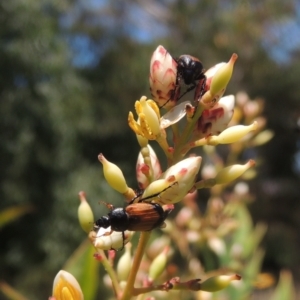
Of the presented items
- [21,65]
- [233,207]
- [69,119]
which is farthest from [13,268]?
[233,207]

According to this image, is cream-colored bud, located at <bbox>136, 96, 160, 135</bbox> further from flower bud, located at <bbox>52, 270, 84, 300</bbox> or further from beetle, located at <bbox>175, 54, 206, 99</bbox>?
flower bud, located at <bbox>52, 270, 84, 300</bbox>

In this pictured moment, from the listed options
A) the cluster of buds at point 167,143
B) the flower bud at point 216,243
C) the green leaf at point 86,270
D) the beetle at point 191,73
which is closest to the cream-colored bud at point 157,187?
the cluster of buds at point 167,143

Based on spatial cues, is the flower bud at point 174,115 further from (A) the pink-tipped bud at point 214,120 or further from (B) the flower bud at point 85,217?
(B) the flower bud at point 85,217

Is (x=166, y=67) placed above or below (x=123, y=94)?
below

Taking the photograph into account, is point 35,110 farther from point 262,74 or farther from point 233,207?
point 262,74

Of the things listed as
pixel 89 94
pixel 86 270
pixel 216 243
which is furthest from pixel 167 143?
pixel 89 94

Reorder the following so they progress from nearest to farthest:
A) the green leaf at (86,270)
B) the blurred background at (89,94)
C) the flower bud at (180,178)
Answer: the flower bud at (180,178) < the green leaf at (86,270) < the blurred background at (89,94)

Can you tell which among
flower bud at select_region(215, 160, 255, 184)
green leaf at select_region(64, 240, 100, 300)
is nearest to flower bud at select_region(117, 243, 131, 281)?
flower bud at select_region(215, 160, 255, 184)
